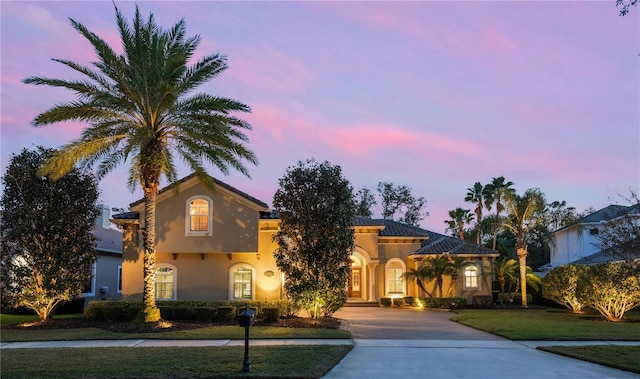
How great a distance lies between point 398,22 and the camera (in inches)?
695

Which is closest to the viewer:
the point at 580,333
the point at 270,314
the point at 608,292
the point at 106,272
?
the point at 580,333

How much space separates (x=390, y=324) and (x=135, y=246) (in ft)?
43.4

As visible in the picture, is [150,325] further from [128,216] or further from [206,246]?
[128,216]

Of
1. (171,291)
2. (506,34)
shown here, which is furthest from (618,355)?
(171,291)

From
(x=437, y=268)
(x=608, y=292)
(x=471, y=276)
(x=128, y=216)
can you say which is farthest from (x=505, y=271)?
(x=128, y=216)

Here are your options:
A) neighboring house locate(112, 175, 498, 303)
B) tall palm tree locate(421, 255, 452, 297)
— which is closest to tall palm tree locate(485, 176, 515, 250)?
tall palm tree locate(421, 255, 452, 297)

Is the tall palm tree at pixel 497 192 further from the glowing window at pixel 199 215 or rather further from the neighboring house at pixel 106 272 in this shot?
the neighboring house at pixel 106 272

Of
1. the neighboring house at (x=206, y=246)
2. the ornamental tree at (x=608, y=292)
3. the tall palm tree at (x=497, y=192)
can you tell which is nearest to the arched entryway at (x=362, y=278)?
the neighboring house at (x=206, y=246)

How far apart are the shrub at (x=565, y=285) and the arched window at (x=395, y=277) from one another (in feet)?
26.2

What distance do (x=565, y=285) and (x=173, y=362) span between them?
839 inches

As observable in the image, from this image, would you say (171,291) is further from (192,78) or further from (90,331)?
(192,78)

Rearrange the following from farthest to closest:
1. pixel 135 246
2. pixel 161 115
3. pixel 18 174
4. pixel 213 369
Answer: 1. pixel 135 246
2. pixel 18 174
3. pixel 161 115
4. pixel 213 369

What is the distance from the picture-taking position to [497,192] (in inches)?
1320

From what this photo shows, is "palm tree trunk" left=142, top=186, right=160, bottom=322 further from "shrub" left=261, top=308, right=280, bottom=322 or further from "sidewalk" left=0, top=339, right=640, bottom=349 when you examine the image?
"shrub" left=261, top=308, right=280, bottom=322
